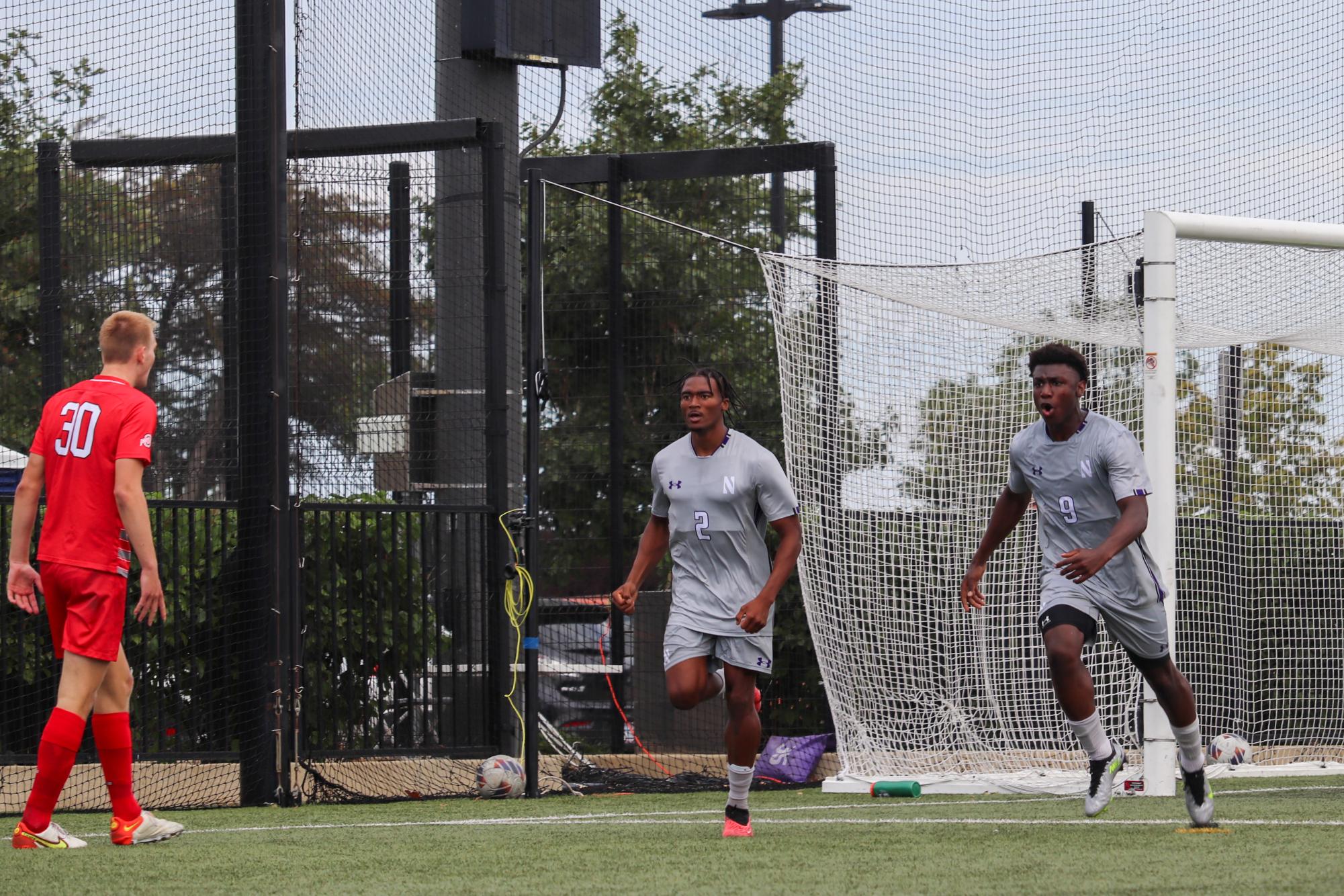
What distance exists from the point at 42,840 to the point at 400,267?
16.1 feet

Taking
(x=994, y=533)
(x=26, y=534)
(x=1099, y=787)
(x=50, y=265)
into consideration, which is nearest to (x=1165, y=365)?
(x=994, y=533)

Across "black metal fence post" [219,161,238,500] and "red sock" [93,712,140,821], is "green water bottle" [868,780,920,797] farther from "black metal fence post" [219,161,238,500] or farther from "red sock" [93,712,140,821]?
"red sock" [93,712,140,821]

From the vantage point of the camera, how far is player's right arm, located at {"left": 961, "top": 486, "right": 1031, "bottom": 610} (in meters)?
7.11

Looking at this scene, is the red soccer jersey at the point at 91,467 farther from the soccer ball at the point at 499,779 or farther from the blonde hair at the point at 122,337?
the soccer ball at the point at 499,779

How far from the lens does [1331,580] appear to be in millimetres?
10898

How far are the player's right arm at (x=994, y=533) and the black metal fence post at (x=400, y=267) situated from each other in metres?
4.52

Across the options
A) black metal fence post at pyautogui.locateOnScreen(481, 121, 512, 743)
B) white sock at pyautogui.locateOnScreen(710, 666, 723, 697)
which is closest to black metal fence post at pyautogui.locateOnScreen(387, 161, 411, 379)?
black metal fence post at pyautogui.locateOnScreen(481, 121, 512, 743)

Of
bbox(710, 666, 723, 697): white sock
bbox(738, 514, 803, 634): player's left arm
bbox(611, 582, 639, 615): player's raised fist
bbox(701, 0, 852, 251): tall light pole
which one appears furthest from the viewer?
bbox(701, 0, 852, 251): tall light pole

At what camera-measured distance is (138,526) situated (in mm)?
6238

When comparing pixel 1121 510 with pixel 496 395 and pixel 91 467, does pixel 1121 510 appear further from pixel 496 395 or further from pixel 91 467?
pixel 496 395

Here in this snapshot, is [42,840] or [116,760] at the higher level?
[116,760]

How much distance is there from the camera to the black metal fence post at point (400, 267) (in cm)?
1026

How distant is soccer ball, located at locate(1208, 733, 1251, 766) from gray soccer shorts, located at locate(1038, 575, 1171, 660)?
3.81m

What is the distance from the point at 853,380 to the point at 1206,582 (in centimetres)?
258
